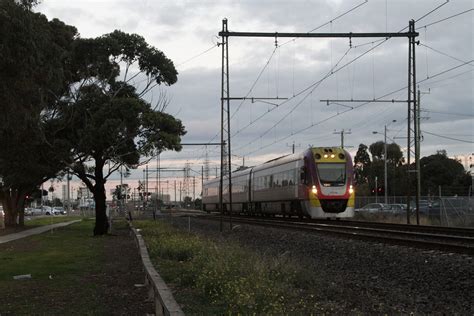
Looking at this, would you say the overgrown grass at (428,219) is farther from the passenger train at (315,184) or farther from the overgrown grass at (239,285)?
the overgrown grass at (239,285)

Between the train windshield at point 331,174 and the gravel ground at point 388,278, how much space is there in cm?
1118

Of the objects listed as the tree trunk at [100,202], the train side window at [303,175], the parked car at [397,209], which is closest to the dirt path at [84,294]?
the train side window at [303,175]

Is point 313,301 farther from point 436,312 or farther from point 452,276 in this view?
point 452,276

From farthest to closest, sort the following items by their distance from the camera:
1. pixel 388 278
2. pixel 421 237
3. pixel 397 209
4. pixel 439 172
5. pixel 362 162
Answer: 1. pixel 362 162
2. pixel 439 172
3. pixel 397 209
4. pixel 421 237
5. pixel 388 278

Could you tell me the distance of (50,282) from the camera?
12.8 m

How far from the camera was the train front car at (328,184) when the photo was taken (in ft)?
95.9

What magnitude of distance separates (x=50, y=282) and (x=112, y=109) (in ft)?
49.9

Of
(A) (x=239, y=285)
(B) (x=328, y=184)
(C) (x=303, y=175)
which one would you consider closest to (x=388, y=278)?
(A) (x=239, y=285)

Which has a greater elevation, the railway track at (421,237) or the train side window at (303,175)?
the train side window at (303,175)

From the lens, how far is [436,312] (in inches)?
336

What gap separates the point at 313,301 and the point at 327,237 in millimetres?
11823

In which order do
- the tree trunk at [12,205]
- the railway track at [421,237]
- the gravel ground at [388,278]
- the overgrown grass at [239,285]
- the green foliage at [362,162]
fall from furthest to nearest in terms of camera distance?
the green foliage at [362,162] < the tree trunk at [12,205] < the railway track at [421,237] < the gravel ground at [388,278] < the overgrown grass at [239,285]

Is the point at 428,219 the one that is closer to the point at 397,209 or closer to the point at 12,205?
the point at 397,209

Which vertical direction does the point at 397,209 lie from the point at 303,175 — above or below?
below
